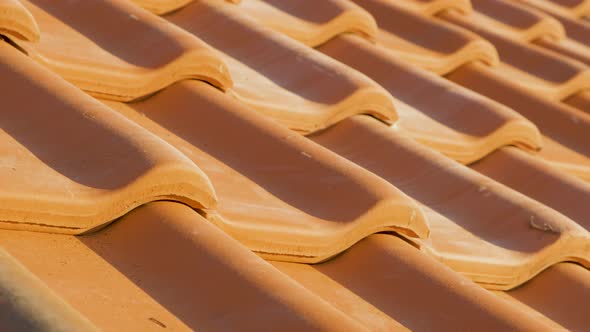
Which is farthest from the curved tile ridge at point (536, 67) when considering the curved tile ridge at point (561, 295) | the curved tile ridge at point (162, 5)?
the curved tile ridge at point (561, 295)

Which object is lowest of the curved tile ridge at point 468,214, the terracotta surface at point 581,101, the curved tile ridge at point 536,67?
the curved tile ridge at point 468,214

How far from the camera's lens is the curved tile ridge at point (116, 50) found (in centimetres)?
213

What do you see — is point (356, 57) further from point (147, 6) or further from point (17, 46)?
point (17, 46)

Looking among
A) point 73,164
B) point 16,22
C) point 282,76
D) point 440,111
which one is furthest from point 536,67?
point 73,164

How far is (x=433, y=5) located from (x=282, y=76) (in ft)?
4.23

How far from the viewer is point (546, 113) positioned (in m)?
3.14

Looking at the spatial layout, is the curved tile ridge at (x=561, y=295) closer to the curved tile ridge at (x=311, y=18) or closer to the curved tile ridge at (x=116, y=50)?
the curved tile ridge at (x=116, y=50)

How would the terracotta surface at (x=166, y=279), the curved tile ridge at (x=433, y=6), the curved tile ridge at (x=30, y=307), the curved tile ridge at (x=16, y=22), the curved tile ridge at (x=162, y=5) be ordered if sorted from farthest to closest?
the curved tile ridge at (x=433, y=6) < the curved tile ridge at (x=162, y=5) < the curved tile ridge at (x=16, y=22) < the terracotta surface at (x=166, y=279) < the curved tile ridge at (x=30, y=307)

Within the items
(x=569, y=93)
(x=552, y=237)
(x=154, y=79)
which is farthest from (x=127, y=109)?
(x=569, y=93)

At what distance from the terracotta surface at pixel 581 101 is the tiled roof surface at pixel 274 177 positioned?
0.02 meters

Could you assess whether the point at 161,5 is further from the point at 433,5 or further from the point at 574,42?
the point at 574,42

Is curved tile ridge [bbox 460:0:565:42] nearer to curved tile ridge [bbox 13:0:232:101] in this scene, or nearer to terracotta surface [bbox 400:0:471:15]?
terracotta surface [bbox 400:0:471:15]

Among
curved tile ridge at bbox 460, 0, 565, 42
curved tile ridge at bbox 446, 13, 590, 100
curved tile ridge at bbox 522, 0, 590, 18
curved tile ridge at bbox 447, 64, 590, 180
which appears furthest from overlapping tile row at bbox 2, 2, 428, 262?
curved tile ridge at bbox 522, 0, 590, 18

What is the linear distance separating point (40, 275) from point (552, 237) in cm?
112
